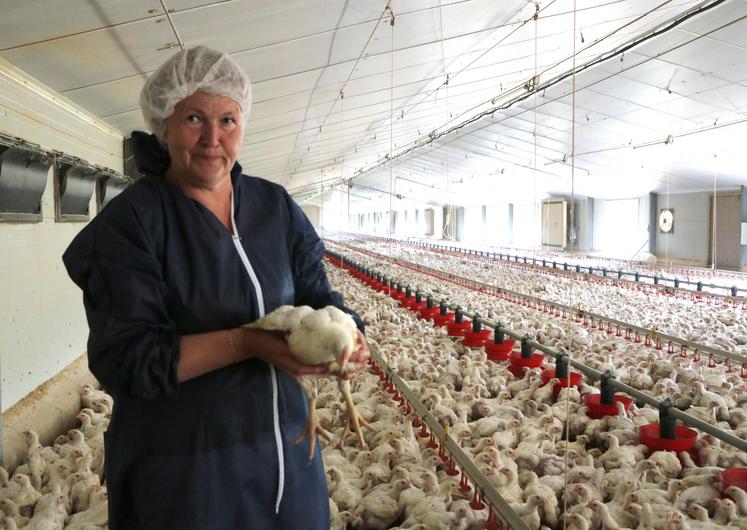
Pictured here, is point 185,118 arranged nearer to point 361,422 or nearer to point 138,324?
point 138,324

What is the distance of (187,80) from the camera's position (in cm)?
128

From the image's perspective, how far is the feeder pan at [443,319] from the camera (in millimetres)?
7053

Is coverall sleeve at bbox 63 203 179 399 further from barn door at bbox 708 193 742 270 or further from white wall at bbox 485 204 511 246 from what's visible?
white wall at bbox 485 204 511 246

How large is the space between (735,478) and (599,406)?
3.74ft

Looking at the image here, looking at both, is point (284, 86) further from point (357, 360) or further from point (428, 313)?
point (357, 360)

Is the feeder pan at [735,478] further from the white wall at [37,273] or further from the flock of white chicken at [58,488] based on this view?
the white wall at [37,273]

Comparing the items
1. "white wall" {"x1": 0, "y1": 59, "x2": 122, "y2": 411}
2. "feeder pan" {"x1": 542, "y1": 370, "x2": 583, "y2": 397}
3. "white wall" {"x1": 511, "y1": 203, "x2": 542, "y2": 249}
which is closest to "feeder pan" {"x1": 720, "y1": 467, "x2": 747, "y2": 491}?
"feeder pan" {"x1": 542, "y1": 370, "x2": 583, "y2": 397}

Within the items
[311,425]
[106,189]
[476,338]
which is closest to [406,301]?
[476,338]

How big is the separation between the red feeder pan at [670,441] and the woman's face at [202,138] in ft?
10.3

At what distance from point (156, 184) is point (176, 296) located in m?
0.29

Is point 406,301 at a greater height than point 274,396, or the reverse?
point 274,396

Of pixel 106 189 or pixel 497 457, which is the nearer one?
pixel 497 457

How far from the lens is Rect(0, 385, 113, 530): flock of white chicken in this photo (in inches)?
100

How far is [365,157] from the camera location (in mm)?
21328
